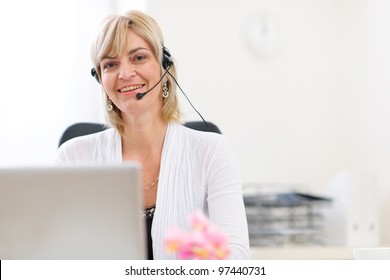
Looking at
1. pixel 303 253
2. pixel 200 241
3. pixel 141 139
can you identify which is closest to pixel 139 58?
pixel 141 139

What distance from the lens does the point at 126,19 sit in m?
1.33

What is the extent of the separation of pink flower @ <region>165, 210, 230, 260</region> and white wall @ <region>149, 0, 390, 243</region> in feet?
4.01

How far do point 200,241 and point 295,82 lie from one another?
76.1 inches

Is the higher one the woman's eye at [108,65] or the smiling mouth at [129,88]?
the woman's eye at [108,65]

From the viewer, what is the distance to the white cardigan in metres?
1.29

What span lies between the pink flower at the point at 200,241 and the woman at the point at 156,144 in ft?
1.80

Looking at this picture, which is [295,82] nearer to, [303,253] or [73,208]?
[303,253]

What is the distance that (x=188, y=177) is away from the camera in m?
1.35

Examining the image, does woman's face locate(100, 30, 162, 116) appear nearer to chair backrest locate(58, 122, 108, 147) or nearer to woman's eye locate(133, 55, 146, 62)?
woman's eye locate(133, 55, 146, 62)

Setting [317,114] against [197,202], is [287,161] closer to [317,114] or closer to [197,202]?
[317,114]

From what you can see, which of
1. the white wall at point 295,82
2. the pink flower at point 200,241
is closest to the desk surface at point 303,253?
the white wall at point 295,82

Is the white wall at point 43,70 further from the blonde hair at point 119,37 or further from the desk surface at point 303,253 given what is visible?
the desk surface at point 303,253

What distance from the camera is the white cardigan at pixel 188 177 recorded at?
4.24 ft

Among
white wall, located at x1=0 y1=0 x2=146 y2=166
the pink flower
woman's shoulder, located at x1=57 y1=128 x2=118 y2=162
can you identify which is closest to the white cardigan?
woman's shoulder, located at x1=57 y1=128 x2=118 y2=162
